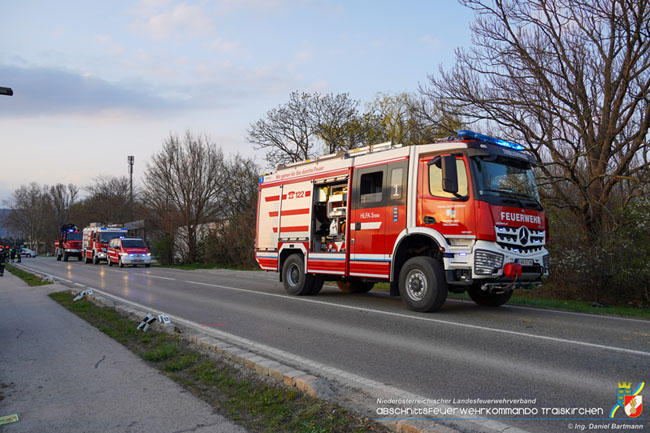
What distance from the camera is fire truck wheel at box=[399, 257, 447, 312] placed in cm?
928

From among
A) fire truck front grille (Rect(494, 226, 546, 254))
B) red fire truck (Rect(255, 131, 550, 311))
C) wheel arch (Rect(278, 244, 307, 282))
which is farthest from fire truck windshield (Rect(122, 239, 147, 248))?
fire truck front grille (Rect(494, 226, 546, 254))

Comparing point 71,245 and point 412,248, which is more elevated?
point 412,248

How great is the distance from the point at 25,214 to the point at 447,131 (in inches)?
3692

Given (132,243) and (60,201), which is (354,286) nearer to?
(132,243)

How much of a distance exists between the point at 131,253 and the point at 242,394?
2856 cm

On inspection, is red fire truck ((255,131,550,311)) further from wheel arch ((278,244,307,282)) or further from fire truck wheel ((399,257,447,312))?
wheel arch ((278,244,307,282))

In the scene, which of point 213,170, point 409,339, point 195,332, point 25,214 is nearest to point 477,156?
point 409,339

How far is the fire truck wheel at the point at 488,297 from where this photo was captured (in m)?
10.6

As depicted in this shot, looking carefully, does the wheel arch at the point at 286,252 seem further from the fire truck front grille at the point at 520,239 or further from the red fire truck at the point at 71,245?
the red fire truck at the point at 71,245

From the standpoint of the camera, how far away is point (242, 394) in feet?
15.9

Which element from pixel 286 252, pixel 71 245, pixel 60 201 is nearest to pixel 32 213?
pixel 60 201

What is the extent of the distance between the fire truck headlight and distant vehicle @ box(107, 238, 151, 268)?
26.3 m

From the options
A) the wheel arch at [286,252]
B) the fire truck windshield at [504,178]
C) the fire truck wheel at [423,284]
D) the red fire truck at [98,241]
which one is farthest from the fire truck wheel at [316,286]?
the red fire truck at [98,241]

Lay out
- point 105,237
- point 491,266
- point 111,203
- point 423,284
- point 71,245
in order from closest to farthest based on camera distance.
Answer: point 491,266 → point 423,284 → point 105,237 → point 71,245 → point 111,203
